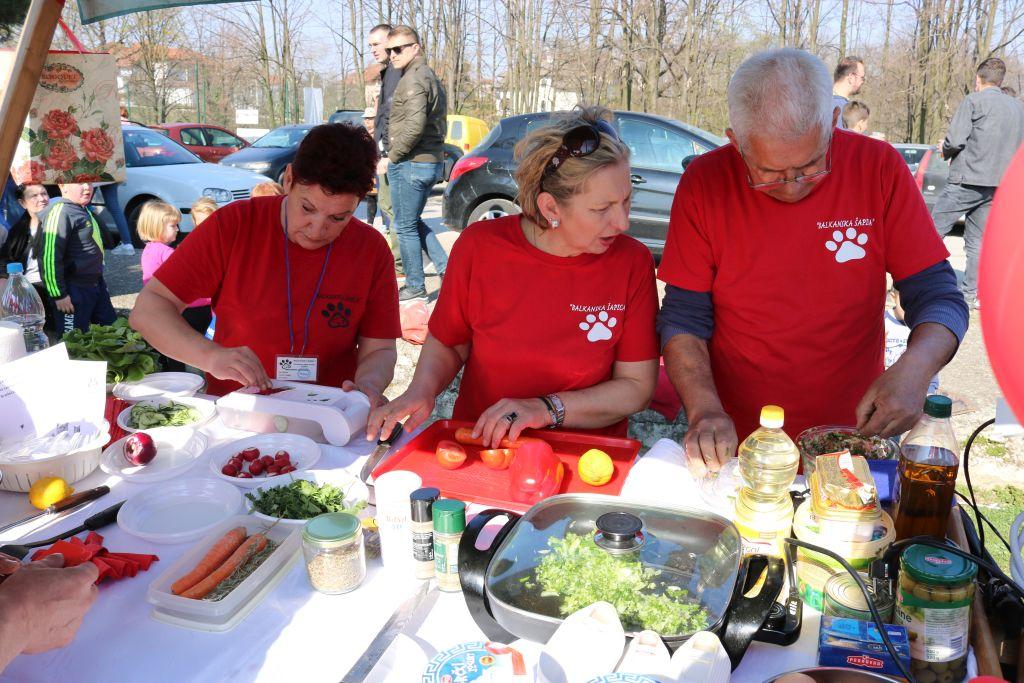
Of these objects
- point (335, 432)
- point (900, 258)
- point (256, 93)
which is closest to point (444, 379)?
point (335, 432)

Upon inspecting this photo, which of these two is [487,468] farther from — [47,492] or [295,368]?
[47,492]

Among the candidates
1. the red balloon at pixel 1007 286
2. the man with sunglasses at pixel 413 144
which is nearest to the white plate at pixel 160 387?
the red balloon at pixel 1007 286

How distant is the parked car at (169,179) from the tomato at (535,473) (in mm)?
7510

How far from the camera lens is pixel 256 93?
2750 cm

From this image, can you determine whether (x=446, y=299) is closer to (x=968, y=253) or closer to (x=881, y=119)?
(x=968, y=253)

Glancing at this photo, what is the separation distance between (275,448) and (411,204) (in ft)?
15.3

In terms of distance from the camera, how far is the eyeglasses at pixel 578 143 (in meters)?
2.10

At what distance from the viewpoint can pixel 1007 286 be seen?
2.21ft

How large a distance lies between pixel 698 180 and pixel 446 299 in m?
0.85

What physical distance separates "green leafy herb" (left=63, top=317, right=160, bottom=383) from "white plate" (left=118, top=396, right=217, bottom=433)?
0.19m

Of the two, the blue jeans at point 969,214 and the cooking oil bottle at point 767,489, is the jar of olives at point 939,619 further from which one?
the blue jeans at point 969,214

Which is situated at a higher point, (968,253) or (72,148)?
(72,148)

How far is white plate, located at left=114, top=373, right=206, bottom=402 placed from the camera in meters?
2.41

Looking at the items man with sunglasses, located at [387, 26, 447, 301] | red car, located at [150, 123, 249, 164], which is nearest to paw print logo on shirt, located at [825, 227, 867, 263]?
man with sunglasses, located at [387, 26, 447, 301]
